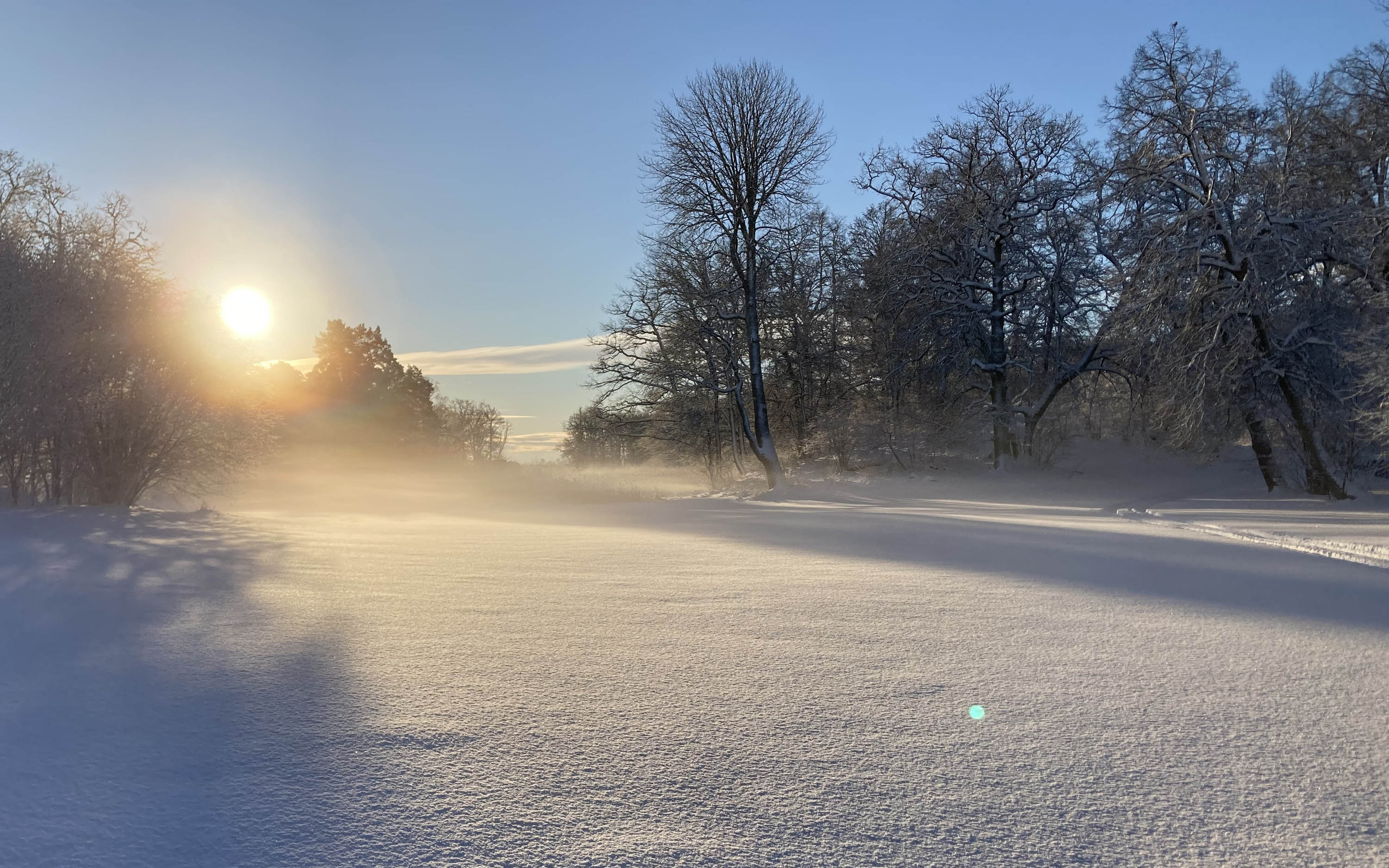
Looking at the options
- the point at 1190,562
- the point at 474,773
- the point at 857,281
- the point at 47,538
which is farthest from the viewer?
the point at 857,281

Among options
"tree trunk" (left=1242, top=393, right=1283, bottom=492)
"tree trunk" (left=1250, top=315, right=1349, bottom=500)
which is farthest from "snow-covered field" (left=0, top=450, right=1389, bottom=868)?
"tree trunk" (left=1242, top=393, right=1283, bottom=492)

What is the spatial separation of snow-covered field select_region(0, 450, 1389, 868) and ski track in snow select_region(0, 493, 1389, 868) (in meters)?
Result: 0.01

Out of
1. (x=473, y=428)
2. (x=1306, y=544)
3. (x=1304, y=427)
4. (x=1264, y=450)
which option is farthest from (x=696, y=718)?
(x=473, y=428)

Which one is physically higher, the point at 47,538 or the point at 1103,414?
the point at 1103,414

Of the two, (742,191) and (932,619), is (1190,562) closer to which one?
(932,619)

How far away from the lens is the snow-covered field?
7.11 feet

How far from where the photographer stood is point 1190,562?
6.59 metres

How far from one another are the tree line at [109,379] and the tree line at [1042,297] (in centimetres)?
950

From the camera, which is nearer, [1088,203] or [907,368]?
[1088,203]

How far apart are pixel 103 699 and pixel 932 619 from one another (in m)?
3.96

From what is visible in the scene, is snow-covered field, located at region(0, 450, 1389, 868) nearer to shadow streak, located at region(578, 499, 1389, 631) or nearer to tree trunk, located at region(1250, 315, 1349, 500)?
shadow streak, located at region(578, 499, 1389, 631)

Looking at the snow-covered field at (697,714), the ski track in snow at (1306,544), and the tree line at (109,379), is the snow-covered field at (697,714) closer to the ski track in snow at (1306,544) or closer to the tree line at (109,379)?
the ski track in snow at (1306,544)

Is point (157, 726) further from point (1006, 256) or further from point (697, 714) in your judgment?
point (1006, 256)

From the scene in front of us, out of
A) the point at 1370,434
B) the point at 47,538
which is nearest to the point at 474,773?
the point at 47,538
